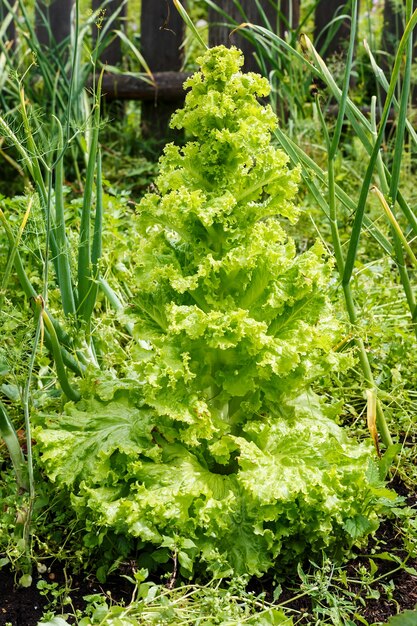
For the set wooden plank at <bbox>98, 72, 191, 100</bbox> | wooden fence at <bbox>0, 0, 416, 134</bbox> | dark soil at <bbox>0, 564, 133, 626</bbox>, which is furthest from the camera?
wooden plank at <bbox>98, 72, 191, 100</bbox>

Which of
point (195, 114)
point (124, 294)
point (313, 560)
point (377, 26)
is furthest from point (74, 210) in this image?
point (377, 26)

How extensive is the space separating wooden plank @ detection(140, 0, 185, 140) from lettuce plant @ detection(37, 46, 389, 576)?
3165mm

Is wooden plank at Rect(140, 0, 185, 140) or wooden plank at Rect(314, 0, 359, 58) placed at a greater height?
wooden plank at Rect(314, 0, 359, 58)

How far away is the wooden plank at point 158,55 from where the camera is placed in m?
5.28

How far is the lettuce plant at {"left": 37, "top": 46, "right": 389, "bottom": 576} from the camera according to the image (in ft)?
6.66

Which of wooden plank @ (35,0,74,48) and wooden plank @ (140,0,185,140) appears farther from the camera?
wooden plank @ (35,0,74,48)

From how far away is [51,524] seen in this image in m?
2.23

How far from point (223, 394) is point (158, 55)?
3695mm

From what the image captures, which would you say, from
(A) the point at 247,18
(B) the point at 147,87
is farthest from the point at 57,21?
(A) the point at 247,18

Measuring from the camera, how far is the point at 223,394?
7.18ft

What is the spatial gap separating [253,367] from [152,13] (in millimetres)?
3875

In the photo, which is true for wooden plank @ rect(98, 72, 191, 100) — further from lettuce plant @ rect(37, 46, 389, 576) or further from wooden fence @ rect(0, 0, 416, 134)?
lettuce plant @ rect(37, 46, 389, 576)

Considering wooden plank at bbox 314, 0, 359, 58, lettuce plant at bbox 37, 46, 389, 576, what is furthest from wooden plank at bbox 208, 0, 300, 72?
lettuce plant at bbox 37, 46, 389, 576

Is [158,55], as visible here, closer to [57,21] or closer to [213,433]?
[57,21]
